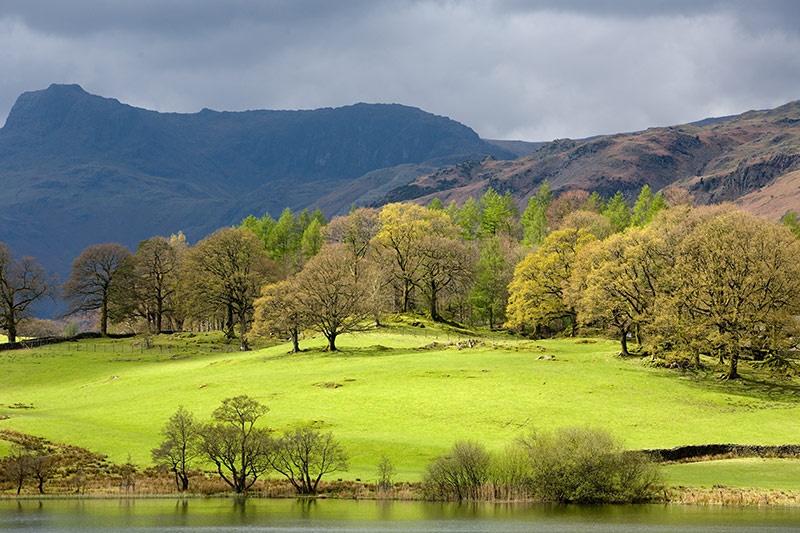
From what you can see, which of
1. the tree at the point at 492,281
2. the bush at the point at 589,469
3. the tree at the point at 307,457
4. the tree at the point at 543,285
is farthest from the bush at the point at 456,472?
the tree at the point at 492,281

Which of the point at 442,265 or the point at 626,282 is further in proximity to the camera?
the point at 442,265

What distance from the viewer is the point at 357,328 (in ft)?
394

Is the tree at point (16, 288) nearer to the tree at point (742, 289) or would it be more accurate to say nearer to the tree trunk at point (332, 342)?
the tree trunk at point (332, 342)

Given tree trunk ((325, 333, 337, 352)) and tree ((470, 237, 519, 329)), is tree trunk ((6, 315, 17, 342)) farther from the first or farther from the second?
tree ((470, 237, 519, 329))

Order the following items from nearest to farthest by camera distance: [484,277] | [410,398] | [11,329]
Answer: [410,398], [11,329], [484,277]

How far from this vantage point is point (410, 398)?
79250 mm

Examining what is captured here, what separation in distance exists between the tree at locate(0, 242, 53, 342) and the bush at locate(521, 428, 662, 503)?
103 meters

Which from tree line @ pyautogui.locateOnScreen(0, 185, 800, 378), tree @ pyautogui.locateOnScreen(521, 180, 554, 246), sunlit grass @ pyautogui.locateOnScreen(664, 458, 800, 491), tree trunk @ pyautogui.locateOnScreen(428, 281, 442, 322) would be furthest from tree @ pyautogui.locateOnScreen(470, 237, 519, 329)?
sunlit grass @ pyautogui.locateOnScreen(664, 458, 800, 491)

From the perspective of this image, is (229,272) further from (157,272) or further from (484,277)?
(484,277)

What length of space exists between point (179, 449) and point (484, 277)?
3612 inches

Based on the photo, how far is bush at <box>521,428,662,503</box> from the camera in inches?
2259

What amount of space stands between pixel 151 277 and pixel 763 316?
105353 mm

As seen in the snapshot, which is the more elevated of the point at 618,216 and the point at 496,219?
the point at 496,219

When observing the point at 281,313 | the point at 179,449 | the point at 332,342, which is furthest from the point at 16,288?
the point at 179,449
